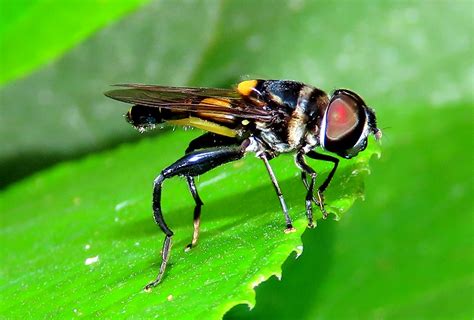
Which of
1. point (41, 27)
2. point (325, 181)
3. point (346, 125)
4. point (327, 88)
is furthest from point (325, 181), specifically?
point (327, 88)

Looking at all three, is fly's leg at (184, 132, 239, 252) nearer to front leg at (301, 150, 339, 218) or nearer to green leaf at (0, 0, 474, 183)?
front leg at (301, 150, 339, 218)

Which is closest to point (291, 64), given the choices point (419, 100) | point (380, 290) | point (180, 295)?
point (419, 100)

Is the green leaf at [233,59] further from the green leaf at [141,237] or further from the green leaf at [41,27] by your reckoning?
the green leaf at [41,27]

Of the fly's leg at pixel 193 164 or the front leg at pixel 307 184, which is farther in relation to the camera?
the fly's leg at pixel 193 164

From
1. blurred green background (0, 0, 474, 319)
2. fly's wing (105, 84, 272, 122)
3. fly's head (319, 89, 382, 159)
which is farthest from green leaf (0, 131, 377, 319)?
blurred green background (0, 0, 474, 319)

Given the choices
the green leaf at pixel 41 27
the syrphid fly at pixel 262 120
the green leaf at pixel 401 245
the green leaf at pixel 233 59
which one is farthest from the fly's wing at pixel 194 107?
the green leaf at pixel 233 59

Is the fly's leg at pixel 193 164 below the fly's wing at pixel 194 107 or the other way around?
below

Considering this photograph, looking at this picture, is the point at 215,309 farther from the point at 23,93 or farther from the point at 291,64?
the point at 291,64
